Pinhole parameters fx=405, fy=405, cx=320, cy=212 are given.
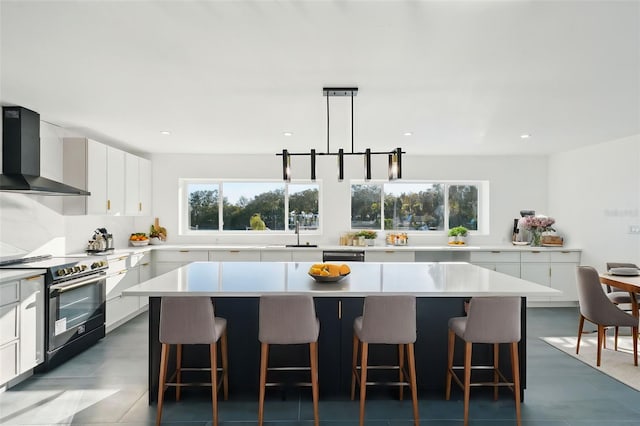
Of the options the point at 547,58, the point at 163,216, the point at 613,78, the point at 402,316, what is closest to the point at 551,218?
the point at 613,78

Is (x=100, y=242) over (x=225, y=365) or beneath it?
over

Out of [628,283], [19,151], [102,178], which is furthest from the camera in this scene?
[102,178]

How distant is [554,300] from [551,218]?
124 centimetres

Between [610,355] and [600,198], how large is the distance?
231cm

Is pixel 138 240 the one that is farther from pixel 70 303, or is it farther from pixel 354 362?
pixel 354 362

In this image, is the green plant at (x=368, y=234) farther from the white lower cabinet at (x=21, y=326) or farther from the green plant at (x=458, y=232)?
the white lower cabinet at (x=21, y=326)

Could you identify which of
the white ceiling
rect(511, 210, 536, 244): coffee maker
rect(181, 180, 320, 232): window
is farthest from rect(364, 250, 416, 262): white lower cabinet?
the white ceiling

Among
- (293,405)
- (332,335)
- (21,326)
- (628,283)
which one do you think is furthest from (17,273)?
(628,283)

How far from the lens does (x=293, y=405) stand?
9.47 ft

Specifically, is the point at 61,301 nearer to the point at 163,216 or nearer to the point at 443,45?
the point at 163,216

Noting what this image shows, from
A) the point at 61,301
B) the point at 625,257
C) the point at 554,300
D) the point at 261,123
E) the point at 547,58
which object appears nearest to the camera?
the point at 547,58

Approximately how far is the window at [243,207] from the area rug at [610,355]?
12.4 feet

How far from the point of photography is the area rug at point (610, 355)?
3.45 metres

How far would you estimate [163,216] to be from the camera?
21.2 ft
